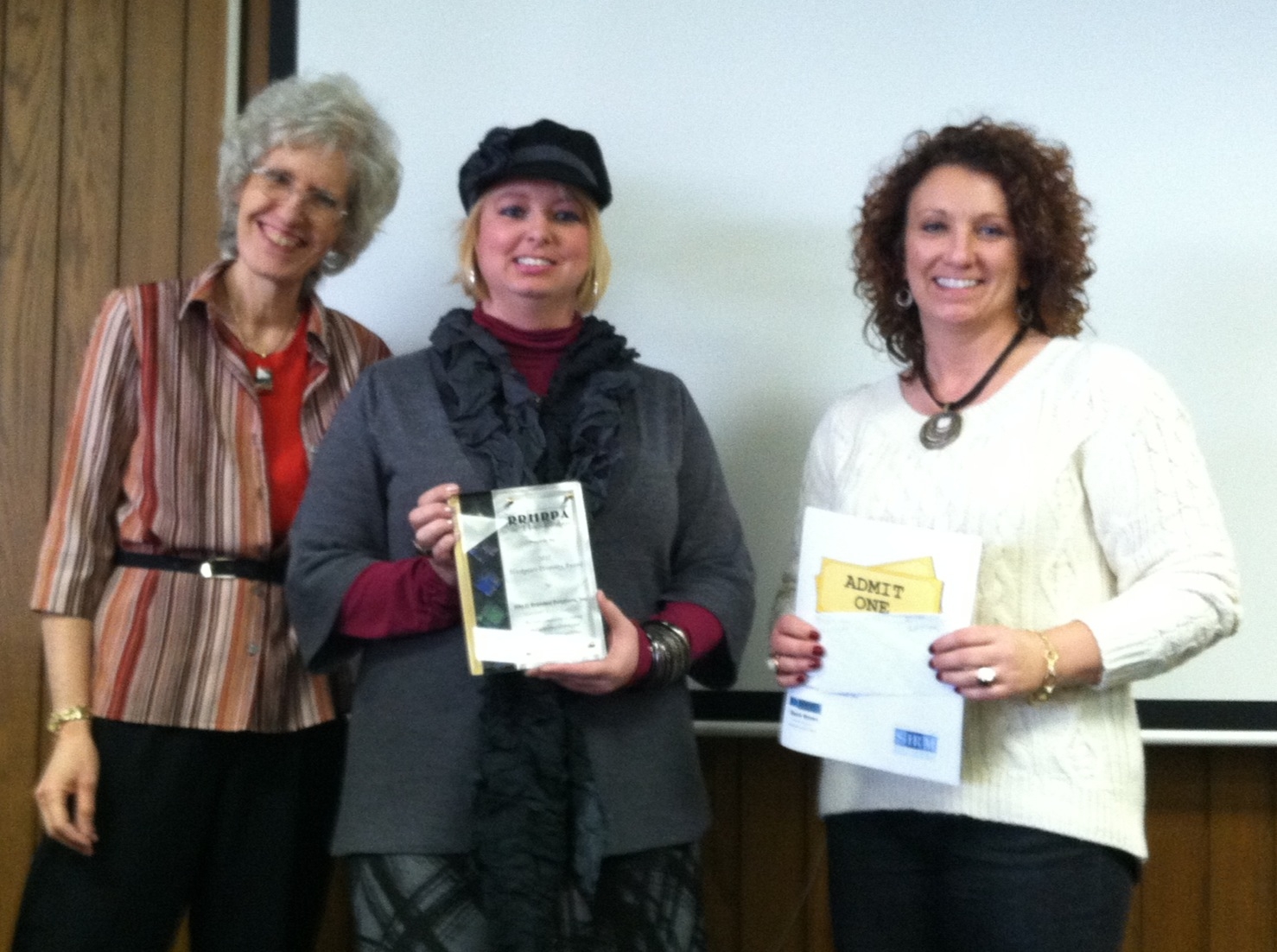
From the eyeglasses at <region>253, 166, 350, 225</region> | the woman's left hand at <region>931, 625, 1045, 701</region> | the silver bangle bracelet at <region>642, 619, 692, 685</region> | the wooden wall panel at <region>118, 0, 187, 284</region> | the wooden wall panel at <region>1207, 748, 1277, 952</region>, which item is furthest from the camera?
the wooden wall panel at <region>118, 0, 187, 284</region>

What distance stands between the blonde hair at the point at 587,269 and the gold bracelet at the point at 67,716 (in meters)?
0.71

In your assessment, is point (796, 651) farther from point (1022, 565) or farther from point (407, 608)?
point (407, 608)

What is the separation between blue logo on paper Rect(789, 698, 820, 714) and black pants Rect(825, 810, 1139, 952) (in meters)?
0.15

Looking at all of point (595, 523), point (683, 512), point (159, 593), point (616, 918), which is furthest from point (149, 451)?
point (616, 918)

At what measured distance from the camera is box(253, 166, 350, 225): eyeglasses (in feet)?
5.40

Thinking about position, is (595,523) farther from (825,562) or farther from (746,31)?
(746,31)

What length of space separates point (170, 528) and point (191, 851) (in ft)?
1.33

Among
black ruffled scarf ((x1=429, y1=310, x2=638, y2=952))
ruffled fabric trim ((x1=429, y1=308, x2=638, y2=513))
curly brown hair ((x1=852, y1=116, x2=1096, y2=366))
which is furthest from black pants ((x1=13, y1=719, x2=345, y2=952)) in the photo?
curly brown hair ((x1=852, y1=116, x2=1096, y2=366))

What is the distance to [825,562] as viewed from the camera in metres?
1.37

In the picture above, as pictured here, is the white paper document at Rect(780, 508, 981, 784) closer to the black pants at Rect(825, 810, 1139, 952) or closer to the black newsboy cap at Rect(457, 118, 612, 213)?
the black pants at Rect(825, 810, 1139, 952)

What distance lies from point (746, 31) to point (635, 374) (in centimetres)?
84

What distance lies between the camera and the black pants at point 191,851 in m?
1.42

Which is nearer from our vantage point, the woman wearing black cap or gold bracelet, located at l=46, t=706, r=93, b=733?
the woman wearing black cap

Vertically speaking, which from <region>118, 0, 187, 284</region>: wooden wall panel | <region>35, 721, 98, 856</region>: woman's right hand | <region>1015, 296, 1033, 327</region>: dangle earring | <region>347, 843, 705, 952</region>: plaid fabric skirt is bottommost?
<region>347, 843, 705, 952</region>: plaid fabric skirt
